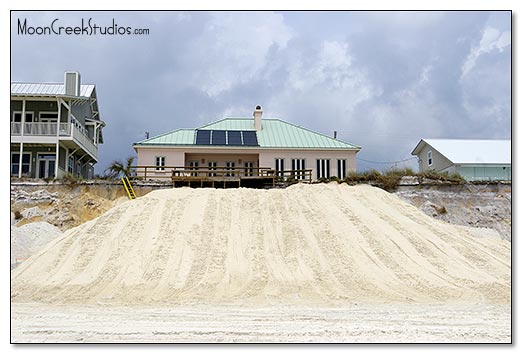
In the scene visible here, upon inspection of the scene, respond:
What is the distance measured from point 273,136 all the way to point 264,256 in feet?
59.9

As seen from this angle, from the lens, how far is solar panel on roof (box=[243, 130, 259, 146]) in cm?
3526

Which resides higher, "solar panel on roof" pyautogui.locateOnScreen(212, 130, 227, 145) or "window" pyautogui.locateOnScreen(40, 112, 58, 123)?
"window" pyautogui.locateOnScreen(40, 112, 58, 123)

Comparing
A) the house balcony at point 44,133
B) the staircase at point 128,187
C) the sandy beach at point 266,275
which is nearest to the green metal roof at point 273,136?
the house balcony at point 44,133

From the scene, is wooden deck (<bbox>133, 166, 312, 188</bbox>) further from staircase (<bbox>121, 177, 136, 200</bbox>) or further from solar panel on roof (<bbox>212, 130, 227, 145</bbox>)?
solar panel on roof (<bbox>212, 130, 227, 145</bbox>)

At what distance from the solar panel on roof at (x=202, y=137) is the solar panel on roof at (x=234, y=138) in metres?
1.37

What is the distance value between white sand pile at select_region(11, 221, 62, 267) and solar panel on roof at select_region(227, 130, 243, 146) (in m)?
13.1

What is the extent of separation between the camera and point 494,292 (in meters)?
16.8

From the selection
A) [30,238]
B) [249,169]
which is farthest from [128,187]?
[249,169]

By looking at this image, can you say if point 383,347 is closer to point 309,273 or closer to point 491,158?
point 309,273

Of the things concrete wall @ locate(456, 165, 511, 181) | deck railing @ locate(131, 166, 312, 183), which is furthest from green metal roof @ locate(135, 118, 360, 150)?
concrete wall @ locate(456, 165, 511, 181)

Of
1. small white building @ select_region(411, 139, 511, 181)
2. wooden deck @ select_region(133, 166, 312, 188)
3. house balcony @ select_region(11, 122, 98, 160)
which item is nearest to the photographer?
wooden deck @ select_region(133, 166, 312, 188)

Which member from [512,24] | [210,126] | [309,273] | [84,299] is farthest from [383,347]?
[210,126]

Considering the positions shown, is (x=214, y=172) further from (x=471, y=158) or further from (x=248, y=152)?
(x=471, y=158)

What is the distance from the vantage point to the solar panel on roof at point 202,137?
115ft
